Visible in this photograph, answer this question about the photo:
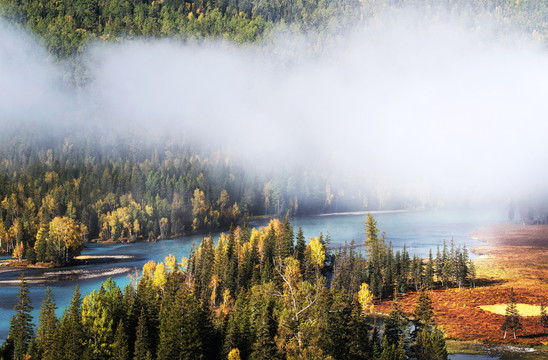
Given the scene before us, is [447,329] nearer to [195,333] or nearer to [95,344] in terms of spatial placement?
[195,333]

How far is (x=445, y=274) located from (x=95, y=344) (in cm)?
11633

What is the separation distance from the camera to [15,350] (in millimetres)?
67188

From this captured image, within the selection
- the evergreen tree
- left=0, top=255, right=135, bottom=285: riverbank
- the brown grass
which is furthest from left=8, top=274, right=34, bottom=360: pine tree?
the brown grass

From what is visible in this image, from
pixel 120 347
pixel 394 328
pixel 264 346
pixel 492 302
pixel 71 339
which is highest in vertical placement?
pixel 71 339

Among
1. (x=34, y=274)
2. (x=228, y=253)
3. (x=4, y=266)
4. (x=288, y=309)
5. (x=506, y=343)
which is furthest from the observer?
(x=4, y=266)

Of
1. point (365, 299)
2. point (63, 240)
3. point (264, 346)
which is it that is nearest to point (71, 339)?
point (264, 346)

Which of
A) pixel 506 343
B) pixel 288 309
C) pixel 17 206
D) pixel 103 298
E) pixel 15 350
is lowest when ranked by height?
pixel 506 343

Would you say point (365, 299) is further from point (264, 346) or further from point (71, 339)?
point (71, 339)

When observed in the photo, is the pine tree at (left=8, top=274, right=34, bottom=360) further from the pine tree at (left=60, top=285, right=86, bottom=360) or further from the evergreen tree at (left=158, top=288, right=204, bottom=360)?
the evergreen tree at (left=158, top=288, right=204, bottom=360)

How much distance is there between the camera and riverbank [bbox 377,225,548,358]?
96756mm

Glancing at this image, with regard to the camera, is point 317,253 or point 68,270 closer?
point 317,253

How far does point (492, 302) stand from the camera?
127000mm

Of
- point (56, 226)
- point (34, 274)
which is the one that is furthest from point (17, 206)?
point (34, 274)

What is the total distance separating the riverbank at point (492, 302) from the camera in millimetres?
96756
